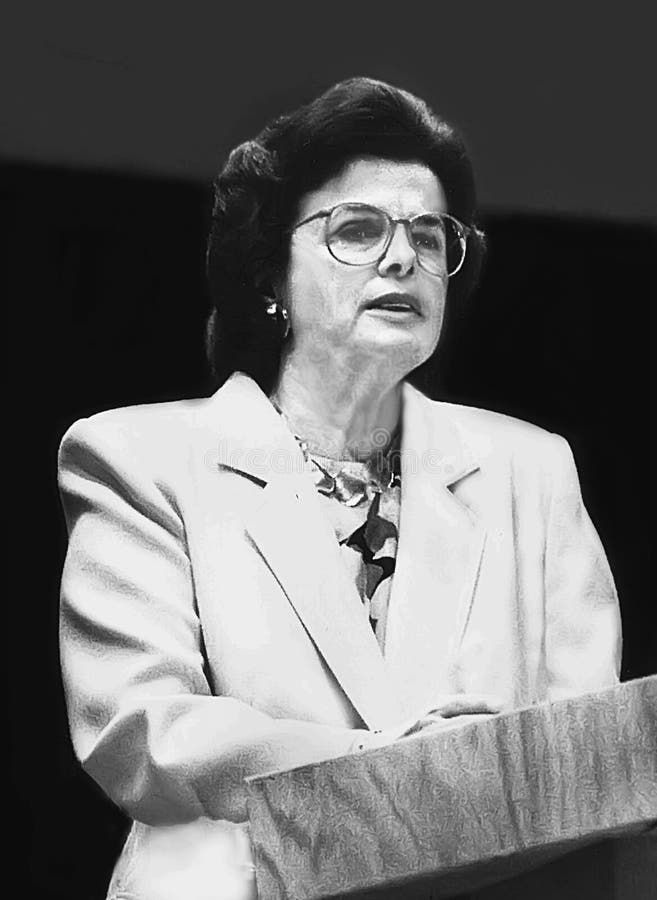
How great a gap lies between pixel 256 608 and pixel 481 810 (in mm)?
753

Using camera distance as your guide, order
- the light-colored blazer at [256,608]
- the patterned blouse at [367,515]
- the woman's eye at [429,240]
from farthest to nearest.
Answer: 1. the woman's eye at [429,240]
2. the patterned blouse at [367,515]
3. the light-colored blazer at [256,608]

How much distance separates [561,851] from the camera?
2531mm

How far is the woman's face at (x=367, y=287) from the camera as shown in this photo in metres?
3.40

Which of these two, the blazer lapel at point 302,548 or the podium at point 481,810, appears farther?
the blazer lapel at point 302,548

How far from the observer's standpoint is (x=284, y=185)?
350cm

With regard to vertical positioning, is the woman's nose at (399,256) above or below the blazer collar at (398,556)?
above

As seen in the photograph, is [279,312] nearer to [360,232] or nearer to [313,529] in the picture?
[360,232]

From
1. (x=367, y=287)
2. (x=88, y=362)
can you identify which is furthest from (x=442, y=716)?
(x=88, y=362)

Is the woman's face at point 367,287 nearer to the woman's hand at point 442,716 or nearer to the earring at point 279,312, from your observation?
the earring at point 279,312

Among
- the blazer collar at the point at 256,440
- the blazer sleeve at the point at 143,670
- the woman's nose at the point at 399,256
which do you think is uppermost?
the woman's nose at the point at 399,256

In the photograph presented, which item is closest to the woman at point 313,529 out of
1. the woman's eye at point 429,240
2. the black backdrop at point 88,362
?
the woman's eye at point 429,240

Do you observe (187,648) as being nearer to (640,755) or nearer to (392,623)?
(392,623)

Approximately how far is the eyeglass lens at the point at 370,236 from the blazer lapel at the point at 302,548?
252 mm

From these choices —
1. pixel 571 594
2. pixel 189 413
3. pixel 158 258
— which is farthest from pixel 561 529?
pixel 158 258
